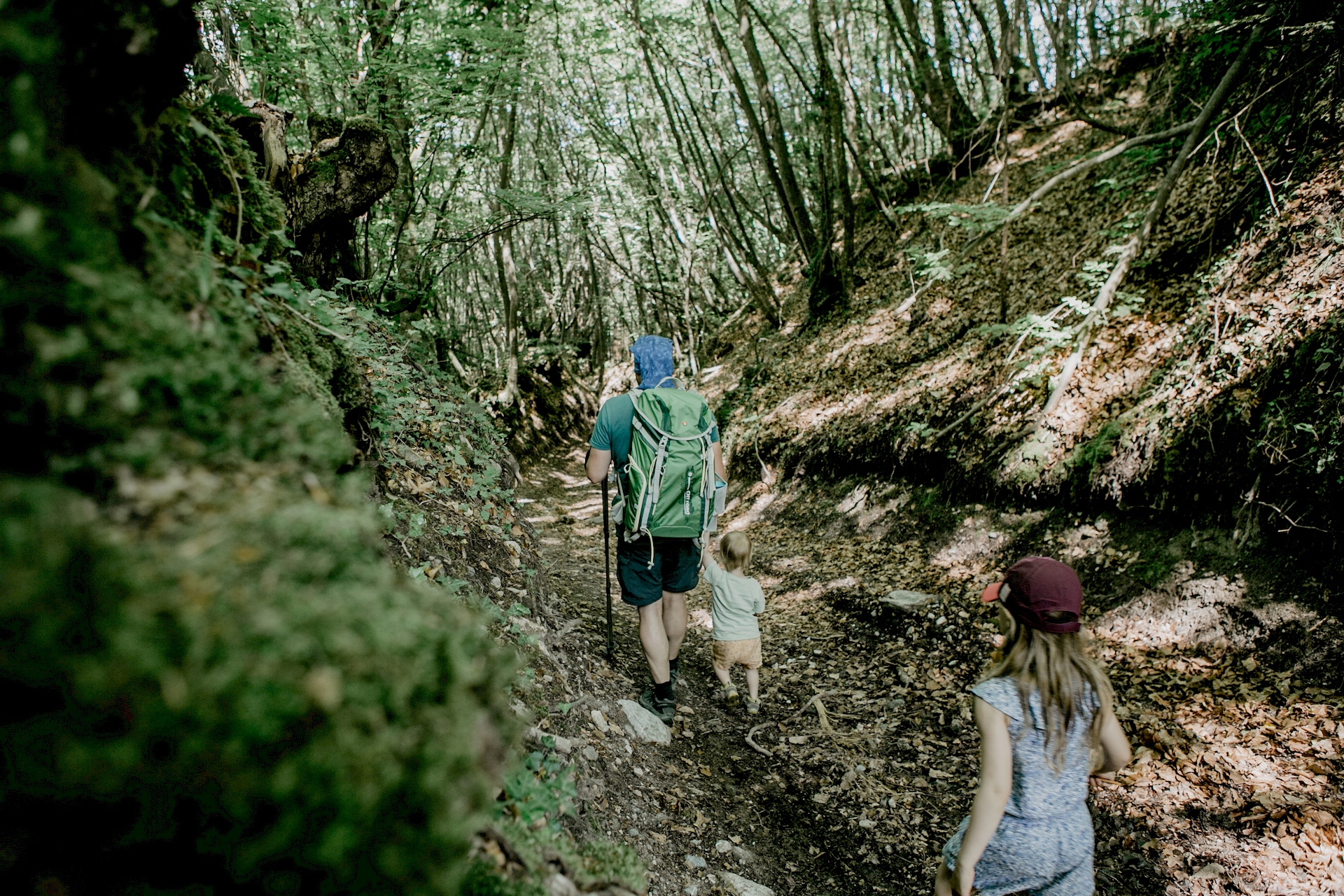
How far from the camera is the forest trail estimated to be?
10.3 ft

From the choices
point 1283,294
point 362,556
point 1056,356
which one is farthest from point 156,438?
point 1056,356

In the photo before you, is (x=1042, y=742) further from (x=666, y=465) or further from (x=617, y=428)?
(x=617, y=428)

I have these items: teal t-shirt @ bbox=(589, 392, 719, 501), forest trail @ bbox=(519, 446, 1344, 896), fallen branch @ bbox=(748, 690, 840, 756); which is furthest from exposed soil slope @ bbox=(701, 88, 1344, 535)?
teal t-shirt @ bbox=(589, 392, 719, 501)

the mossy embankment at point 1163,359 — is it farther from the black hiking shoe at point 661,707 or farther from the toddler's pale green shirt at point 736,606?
the black hiking shoe at point 661,707

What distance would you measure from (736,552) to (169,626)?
4362 mm

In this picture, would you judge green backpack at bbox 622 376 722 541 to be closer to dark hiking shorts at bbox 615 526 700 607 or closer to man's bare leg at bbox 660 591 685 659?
dark hiking shorts at bbox 615 526 700 607

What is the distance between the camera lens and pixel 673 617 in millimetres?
4398

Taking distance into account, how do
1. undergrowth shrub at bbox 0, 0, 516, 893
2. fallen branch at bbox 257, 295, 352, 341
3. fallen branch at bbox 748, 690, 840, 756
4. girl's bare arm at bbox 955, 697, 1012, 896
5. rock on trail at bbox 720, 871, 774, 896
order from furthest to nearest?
1. fallen branch at bbox 748, 690, 840, 756
2. rock on trail at bbox 720, 871, 774, 896
3. girl's bare arm at bbox 955, 697, 1012, 896
4. fallen branch at bbox 257, 295, 352, 341
5. undergrowth shrub at bbox 0, 0, 516, 893

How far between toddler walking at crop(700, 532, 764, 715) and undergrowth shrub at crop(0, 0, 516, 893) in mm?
3801

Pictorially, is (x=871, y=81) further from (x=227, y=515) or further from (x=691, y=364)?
(x=227, y=515)

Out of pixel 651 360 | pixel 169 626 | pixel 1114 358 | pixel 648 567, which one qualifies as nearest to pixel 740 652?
pixel 648 567

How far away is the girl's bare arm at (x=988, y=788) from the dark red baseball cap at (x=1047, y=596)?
0.36 m

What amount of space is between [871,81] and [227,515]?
1917 cm

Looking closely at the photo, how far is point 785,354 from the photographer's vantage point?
1329 centimetres
